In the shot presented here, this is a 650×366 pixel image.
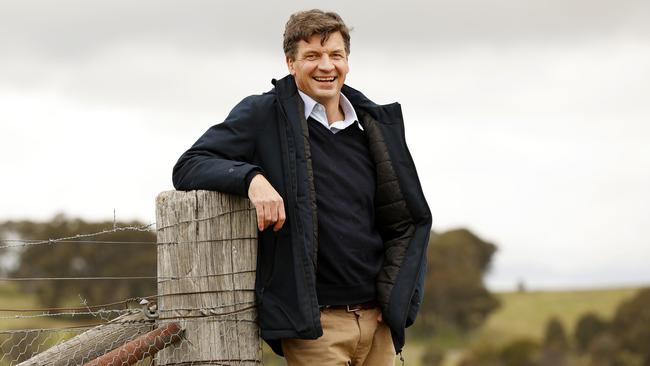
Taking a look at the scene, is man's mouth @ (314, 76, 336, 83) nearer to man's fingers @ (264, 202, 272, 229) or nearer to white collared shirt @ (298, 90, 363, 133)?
white collared shirt @ (298, 90, 363, 133)

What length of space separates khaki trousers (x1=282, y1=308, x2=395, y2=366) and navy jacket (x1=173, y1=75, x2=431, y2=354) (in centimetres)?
8

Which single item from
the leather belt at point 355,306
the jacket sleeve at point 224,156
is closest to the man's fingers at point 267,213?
the jacket sleeve at point 224,156

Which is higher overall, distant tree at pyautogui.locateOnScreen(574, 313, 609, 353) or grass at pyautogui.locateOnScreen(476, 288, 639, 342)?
grass at pyautogui.locateOnScreen(476, 288, 639, 342)

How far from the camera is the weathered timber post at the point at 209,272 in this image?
568 cm

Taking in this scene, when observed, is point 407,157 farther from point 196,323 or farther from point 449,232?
point 449,232

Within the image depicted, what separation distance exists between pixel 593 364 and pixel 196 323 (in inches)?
2606

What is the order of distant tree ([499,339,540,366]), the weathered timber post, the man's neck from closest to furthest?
the weathered timber post < the man's neck < distant tree ([499,339,540,366])

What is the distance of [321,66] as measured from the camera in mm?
5910

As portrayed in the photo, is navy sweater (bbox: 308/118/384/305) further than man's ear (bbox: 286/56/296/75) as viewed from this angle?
No

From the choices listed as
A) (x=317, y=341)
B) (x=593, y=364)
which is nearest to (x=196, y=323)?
(x=317, y=341)

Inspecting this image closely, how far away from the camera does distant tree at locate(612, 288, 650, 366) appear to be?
68.4 meters

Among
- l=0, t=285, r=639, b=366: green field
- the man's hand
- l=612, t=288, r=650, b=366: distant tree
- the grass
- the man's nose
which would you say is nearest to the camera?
the man's hand

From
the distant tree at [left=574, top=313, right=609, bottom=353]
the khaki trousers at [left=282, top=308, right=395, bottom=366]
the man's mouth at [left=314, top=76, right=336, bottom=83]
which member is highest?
the man's mouth at [left=314, top=76, right=336, bottom=83]

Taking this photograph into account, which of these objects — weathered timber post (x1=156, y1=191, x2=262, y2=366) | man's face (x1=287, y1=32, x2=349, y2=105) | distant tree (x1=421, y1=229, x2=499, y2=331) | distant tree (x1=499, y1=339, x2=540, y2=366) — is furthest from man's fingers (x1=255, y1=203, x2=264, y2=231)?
distant tree (x1=421, y1=229, x2=499, y2=331)
